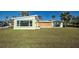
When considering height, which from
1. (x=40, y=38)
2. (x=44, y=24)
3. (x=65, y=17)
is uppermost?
(x=65, y=17)

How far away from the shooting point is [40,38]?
17.6 ft

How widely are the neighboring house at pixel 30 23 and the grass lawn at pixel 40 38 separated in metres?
0.10

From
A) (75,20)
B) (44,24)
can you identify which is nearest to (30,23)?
(44,24)

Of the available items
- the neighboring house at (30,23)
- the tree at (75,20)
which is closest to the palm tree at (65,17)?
the tree at (75,20)

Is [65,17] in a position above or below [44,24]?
above

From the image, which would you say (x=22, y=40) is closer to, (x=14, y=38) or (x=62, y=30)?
(x=14, y=38)

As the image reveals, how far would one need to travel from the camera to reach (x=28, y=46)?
5375 millimetres

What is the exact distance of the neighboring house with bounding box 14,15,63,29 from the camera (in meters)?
5.43

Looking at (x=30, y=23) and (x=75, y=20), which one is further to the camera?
(x=30, y=23)

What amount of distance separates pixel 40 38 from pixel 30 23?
1.18 feet

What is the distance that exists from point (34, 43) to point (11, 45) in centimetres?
43

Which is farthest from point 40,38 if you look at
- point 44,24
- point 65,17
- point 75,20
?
point 75,20

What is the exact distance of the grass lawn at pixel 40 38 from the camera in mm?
5371

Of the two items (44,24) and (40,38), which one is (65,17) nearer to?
(44,24)
